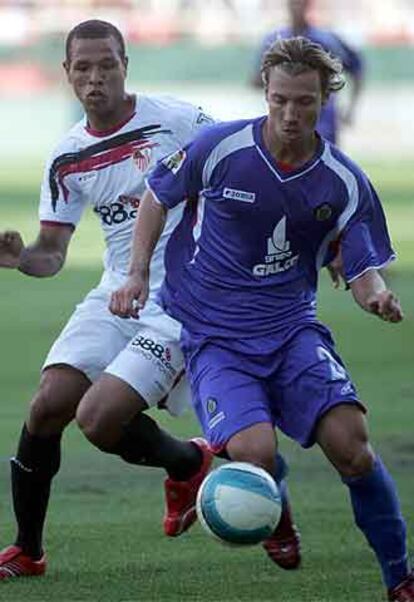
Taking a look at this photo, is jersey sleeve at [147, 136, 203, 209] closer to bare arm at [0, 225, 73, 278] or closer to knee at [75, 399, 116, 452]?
bare arm at [0, 225, 73, 278]

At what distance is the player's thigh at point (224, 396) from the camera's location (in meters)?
7.18

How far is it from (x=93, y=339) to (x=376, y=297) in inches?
59.1

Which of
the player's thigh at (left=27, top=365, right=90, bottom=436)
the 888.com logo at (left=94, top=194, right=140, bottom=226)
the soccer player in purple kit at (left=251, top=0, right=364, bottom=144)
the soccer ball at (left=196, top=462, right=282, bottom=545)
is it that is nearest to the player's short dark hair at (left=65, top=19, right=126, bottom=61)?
the 888.com logo at (left=94, top=194, right=140, bottom=226)

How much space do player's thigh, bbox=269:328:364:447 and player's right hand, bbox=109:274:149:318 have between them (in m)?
0.57

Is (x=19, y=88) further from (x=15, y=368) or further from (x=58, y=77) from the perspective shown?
(x=15, y=368)

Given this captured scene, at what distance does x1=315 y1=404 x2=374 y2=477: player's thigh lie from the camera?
23.2ft

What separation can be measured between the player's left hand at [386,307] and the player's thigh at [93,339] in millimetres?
1407

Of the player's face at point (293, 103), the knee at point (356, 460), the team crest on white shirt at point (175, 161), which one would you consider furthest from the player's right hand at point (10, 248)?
the knee at point (356, 460)

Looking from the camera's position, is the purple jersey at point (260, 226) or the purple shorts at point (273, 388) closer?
the purple shorts at point (273, 388)

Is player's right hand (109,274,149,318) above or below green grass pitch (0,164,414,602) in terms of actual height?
above

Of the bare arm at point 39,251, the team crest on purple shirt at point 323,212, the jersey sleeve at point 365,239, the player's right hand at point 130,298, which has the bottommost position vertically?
the bare arm at point 39,251

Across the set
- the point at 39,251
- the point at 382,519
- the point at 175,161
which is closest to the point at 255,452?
the point at 382,519

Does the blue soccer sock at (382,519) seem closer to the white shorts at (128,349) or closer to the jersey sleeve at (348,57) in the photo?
the white shorts at (128,349)

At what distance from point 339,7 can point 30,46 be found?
6.82 meters
